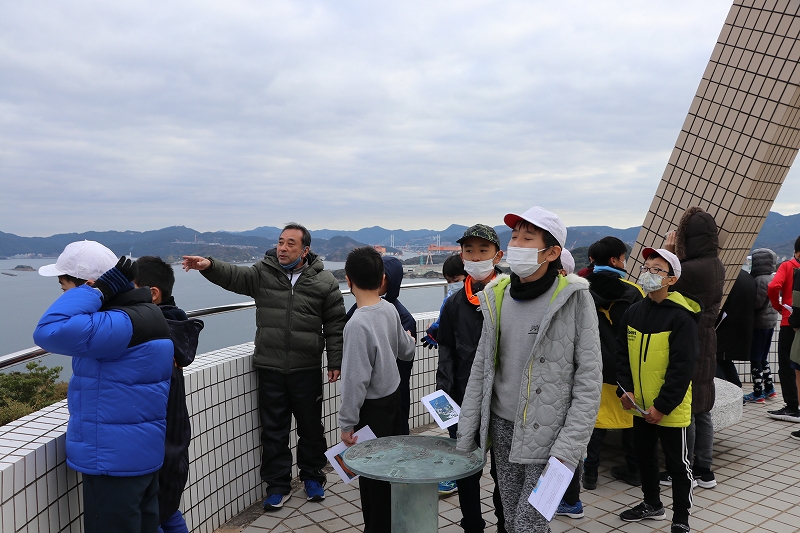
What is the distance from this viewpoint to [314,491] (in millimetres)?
4215

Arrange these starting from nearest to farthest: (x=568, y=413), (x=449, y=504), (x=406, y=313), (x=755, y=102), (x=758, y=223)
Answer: (x=568, y=413)
(x=449, y=504)
(x=406, y=313)
(x=755, y=102)
(x=758, y=223)

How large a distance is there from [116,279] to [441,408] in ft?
5.42

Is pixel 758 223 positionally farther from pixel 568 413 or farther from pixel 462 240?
pixel 568 413

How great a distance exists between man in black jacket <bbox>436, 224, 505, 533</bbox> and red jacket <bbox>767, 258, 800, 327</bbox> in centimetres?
439

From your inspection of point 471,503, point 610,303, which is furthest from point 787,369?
point 471,503

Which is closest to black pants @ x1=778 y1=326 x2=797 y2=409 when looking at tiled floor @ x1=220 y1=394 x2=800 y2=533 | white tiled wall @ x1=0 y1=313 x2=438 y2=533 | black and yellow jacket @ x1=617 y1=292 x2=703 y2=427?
tiled floor @ x1=220 y1=394 x2=800 y2=533

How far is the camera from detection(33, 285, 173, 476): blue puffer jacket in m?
2.26

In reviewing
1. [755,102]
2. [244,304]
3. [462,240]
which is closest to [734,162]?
[755,102]

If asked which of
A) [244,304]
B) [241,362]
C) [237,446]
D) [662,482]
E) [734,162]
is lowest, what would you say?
[662,482]

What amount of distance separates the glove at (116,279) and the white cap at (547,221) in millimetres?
1630

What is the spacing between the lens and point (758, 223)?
548 centimetres

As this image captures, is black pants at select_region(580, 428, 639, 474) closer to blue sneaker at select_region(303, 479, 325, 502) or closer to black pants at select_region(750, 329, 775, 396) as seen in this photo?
blue sneaker at select_region(303, 479, 325, 502)

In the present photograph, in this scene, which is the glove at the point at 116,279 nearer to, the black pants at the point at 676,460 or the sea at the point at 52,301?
the sea at the point at 52,301

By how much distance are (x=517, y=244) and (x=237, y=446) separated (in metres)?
2.49
